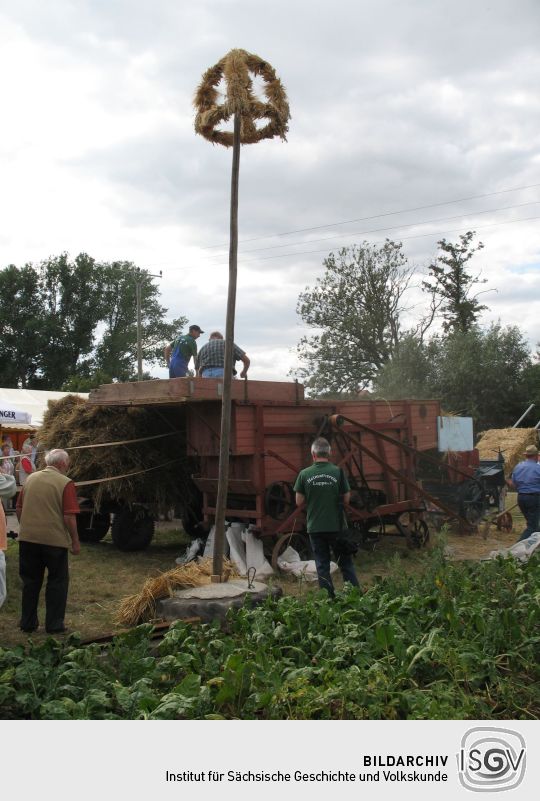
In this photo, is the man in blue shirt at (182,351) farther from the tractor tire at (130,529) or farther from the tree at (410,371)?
the tree at (410,371)

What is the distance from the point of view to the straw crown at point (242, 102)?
20.1 ft

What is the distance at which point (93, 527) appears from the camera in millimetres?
11195

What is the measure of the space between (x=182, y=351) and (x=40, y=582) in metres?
4.31

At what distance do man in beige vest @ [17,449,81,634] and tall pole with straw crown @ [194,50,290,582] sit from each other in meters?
1.31

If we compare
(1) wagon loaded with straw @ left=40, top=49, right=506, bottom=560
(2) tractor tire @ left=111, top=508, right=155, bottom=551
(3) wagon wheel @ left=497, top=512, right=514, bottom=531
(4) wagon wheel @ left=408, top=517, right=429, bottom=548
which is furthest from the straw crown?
(3) wagon wheel @ left=497, top=512, right=514, bottom=531

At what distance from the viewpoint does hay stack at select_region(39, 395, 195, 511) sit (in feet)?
31.6

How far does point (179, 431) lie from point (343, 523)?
12.9 feet

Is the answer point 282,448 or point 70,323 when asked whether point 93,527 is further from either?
point 70,323

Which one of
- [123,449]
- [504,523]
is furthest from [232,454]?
[504,523]

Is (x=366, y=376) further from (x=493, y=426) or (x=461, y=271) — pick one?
(x=461, y=271)

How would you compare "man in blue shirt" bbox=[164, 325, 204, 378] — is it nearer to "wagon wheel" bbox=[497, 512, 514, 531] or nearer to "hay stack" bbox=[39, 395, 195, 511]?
"hay stack" bbox=[39, 395, 195, 511]

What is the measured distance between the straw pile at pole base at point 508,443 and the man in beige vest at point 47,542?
15850 millimetres

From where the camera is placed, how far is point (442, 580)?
19.8ft
